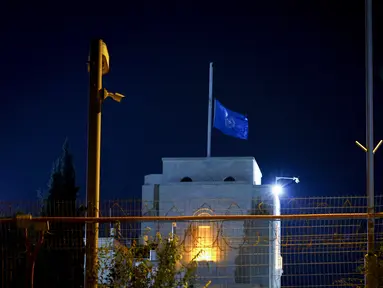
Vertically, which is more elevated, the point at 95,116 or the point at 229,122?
the point at 229,122

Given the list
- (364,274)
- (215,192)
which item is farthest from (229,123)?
(364,274)

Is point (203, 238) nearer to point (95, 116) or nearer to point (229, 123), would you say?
point (95, 116)

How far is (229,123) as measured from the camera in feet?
76.0

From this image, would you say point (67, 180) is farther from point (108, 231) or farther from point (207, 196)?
point (108, 231)

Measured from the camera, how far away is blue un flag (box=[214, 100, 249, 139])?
23.1 m

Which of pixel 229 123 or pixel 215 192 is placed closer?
pixel 215 192

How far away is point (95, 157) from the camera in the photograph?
859cm

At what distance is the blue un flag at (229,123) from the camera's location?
75.7ft

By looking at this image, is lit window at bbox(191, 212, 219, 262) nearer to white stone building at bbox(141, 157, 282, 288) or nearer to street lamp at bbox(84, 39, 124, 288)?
white stone building at bbox(141, 157, 282, 288)

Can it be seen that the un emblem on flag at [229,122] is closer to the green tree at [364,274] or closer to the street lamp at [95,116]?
the green tree at [364,274]

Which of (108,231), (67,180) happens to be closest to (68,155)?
(67,180)

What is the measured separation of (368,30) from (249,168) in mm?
14179

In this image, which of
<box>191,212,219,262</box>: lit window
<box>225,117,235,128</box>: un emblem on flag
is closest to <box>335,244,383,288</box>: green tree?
<box>191,212,219,262</box>: lit window

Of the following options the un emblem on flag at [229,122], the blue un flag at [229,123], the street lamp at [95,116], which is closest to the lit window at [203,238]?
the street lamp at [95,116]
